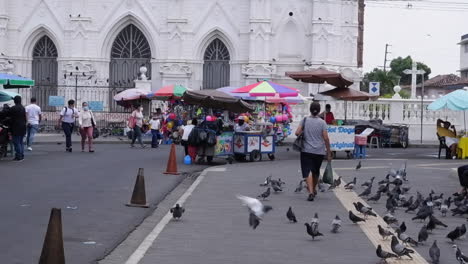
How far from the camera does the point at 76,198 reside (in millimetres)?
15766

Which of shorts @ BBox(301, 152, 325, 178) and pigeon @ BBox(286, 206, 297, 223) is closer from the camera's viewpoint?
pigeon @ BBox(286, 206, 297, 223)

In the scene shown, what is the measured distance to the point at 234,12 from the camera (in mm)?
51344

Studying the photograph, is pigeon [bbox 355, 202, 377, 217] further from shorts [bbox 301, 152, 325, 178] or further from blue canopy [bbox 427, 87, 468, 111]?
blue canopy [bbox 427, 87, 468, 111]

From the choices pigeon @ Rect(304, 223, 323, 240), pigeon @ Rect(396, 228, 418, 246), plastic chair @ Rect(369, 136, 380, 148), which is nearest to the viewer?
pigeon @ Rect(396, 228, 418, 246)

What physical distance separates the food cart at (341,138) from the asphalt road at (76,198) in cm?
515

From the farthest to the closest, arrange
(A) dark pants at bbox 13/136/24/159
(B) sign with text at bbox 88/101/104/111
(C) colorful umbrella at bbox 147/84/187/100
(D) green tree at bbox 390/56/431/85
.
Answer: (D) green tree at bbox 390/56/431/85, (B) sign with text at bbox 88/101/104/111, (C) colorful umbrella at bbox 147/84/187/100, (A) dark pants at bbox 13/136/24/159

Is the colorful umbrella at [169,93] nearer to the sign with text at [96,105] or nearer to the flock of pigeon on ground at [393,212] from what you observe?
the sign with text at [96,105]

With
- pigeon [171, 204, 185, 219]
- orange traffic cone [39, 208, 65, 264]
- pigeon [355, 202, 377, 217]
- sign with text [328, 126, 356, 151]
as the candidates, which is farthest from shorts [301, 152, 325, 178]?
sign with text [328, 126, 356, 151]

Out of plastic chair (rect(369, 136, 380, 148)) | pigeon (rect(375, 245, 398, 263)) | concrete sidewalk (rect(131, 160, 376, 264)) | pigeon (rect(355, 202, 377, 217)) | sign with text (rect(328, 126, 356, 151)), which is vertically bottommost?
concrete sidewalk (rect(131, 160, 376, 264))

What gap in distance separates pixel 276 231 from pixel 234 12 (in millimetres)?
39942

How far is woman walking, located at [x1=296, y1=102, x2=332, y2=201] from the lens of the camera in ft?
52.7

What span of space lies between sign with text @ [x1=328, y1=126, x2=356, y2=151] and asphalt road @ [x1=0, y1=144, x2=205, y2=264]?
16.9ft

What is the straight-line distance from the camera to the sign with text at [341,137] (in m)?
28.8

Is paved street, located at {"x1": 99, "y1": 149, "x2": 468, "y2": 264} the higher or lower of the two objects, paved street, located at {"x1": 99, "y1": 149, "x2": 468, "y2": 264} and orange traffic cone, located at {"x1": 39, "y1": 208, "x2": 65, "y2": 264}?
the lower
